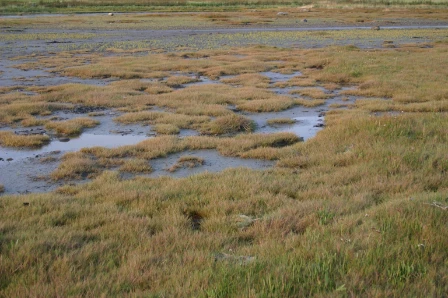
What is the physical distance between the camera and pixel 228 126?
1428 cm

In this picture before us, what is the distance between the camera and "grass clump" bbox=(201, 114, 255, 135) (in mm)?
14062

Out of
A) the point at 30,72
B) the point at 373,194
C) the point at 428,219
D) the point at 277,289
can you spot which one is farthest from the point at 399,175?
the point at 30,72

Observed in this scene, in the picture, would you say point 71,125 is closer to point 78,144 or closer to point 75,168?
point 78,144

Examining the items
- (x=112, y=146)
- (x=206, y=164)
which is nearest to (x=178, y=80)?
(x=112, y=146)

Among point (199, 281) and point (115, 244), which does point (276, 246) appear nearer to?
point (199, 281)

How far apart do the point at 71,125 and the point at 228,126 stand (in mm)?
4757

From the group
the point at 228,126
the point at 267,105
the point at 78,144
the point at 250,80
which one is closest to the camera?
the point at 78,144

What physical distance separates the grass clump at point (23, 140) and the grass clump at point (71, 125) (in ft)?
2.80

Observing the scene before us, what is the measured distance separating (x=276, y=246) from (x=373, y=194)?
9.74 ft

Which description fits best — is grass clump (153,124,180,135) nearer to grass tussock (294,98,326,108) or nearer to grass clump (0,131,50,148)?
grass clump (0,131,50,148)

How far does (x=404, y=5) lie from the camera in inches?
4387

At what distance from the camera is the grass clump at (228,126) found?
1406 centimetres

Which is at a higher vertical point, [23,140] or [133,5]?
[133,5]

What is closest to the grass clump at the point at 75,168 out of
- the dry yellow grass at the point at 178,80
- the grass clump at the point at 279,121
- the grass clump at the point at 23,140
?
the grass clump at the point at 23,140
